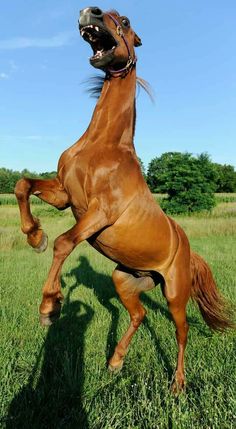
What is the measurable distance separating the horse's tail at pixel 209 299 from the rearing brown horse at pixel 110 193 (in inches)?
26.7

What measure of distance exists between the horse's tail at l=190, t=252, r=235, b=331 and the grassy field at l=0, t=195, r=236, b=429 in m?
0.19

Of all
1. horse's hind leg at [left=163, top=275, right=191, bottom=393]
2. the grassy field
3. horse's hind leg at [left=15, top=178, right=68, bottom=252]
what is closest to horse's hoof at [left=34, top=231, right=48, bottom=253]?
horse's hind leg at [left=15, top=178, right=68, bottom=252]

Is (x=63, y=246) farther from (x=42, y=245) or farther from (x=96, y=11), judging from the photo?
(x=96, y=11)

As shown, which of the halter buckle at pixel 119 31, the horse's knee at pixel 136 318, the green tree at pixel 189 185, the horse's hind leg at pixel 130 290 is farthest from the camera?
the green tree at pixel 189 185

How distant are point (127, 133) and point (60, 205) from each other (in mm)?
895

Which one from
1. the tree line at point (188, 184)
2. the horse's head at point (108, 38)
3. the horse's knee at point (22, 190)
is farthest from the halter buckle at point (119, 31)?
the tree line at point (188, 184)

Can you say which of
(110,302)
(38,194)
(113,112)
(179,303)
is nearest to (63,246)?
(38,194)

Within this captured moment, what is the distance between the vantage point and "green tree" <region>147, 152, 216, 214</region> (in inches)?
1176

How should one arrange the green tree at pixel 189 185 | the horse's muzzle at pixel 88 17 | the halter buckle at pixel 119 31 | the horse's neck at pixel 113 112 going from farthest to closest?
the green tree at pixel 189 185
the horse's neck at pixel 113 112
the halter buckle at pixel 119 31
the horse's muzzle at pixel 88 17

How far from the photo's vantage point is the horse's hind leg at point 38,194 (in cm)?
317

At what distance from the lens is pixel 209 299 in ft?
15.1

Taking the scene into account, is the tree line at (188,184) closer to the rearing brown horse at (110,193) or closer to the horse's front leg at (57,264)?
the rearing brown horse at (110,193)

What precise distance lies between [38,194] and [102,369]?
1.96m

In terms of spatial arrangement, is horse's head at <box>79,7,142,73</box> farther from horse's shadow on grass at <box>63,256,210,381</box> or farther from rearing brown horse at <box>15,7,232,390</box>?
horse's shadow on grass at <box>63,256,210,381</box>
